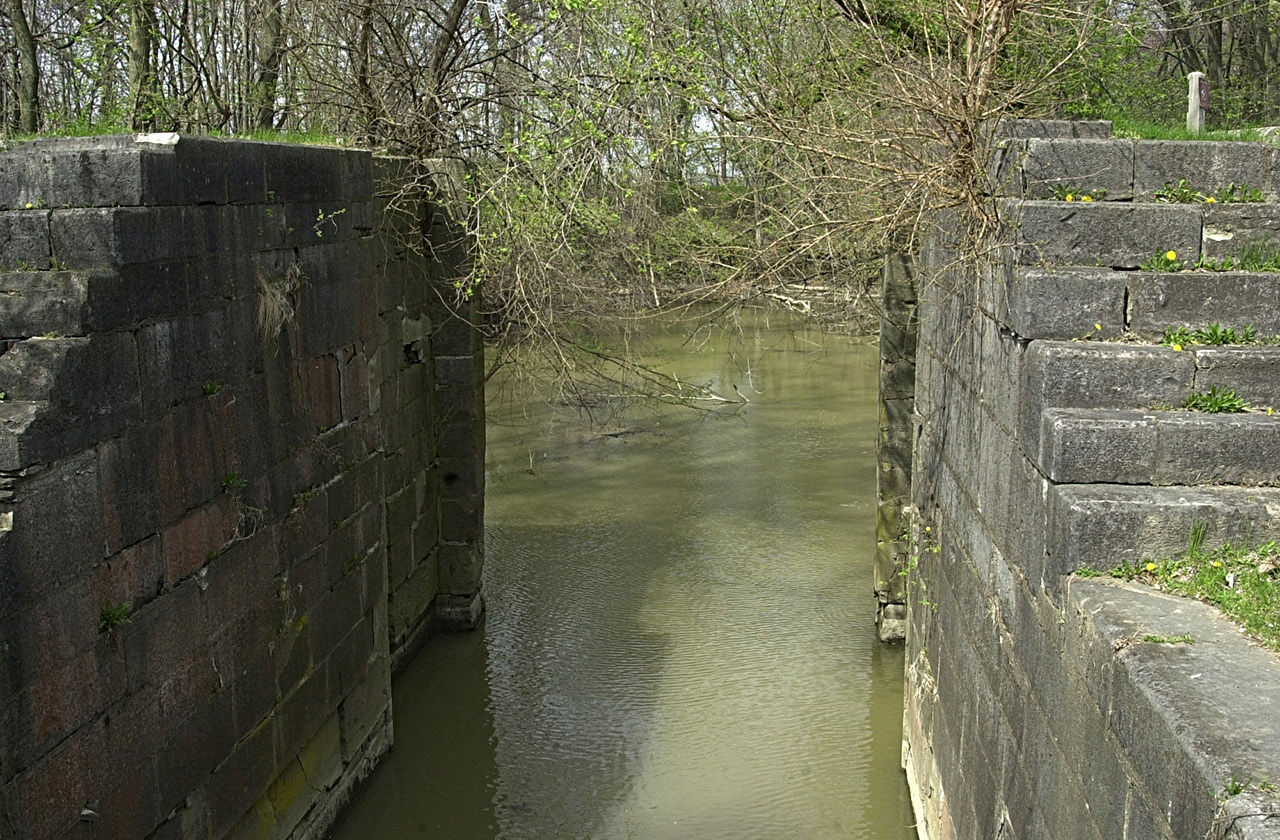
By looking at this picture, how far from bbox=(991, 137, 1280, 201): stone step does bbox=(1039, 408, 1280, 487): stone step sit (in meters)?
1.04

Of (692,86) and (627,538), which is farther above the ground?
(692,86)

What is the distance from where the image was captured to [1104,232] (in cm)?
428

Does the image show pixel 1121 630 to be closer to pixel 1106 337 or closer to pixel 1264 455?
pixel 1264 455

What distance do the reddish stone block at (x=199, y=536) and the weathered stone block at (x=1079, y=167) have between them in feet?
11.6

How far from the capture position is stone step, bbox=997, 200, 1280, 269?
4.27 m

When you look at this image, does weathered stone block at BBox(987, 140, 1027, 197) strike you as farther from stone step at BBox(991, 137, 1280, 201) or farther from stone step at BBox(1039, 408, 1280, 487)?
stone step at BBox(1039, 408, 1280, 487)

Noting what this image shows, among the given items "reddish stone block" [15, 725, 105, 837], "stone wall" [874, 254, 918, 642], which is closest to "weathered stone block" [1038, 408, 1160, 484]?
"reddish stone block" [15, 725, 105, 837]

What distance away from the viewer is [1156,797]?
2770 mm

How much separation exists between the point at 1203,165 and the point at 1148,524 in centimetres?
169

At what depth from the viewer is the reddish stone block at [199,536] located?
4.72m

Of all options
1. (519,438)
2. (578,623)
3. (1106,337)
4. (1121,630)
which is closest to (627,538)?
(578,623)

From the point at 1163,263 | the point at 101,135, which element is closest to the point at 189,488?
the point at 101,135

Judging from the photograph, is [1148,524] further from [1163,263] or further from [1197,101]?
[1197,101]

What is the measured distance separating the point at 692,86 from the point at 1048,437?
537 cm
